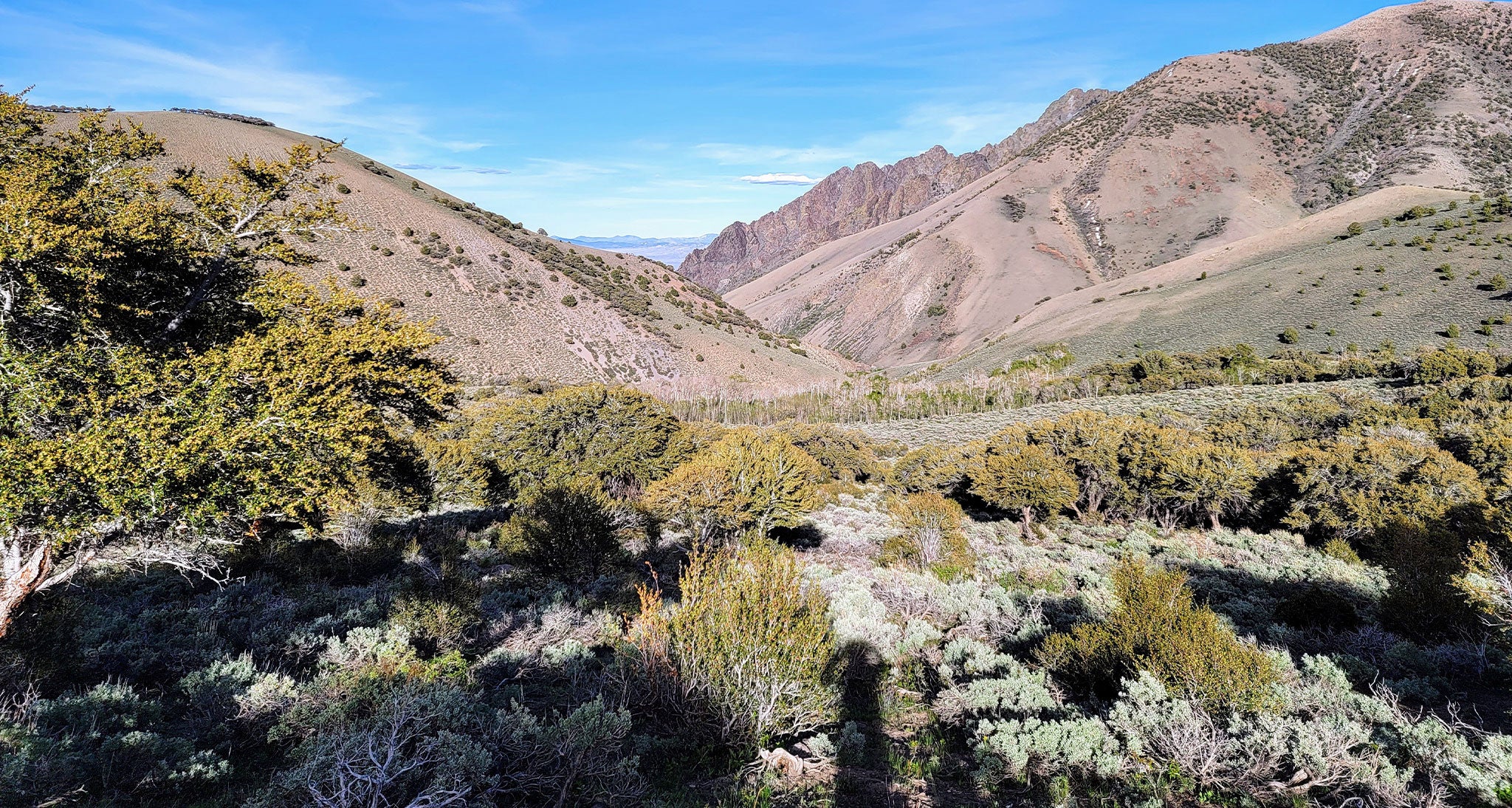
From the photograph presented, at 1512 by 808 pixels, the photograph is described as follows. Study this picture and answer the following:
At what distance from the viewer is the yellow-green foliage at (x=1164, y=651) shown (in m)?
6.29

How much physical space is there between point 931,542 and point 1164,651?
7.84m

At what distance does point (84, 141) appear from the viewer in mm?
9445

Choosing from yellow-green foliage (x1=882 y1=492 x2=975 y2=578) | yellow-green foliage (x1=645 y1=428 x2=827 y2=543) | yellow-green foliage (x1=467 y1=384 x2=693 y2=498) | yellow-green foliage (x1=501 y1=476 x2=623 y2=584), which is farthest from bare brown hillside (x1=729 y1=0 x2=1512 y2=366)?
yellow-green foliage (x1=501 y1=476 x2=623 y2=584)

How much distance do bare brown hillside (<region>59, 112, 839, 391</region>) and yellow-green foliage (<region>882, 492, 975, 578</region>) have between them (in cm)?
4417

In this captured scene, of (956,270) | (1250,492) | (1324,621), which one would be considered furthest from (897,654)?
(956,270)

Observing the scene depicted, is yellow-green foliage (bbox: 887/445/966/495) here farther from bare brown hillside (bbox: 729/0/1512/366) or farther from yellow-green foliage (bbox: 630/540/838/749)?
bare brown hillside (bbox: 729/0/1512/366)

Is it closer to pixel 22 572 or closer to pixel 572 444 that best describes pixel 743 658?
pixel 22 572

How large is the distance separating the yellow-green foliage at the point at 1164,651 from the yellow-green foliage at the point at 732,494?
7.34 m

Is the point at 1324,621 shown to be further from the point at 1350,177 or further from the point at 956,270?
the point at 1350,177

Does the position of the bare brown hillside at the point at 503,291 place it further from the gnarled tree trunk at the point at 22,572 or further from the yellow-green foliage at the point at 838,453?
the gnarled tree trunk at the point at 22,572

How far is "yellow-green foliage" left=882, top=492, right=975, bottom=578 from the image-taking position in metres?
14.1

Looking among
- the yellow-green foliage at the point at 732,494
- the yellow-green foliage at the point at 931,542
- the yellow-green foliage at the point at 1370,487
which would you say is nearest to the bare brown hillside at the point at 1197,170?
the yellow-green foliage at the point at 1370,487

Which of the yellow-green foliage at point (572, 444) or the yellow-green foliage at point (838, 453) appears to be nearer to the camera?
the yellow-green foliage at point (572, 444)

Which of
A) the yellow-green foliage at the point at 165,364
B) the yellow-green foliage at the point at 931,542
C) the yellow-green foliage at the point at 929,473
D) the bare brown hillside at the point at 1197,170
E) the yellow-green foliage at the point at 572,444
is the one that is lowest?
the yellow-green foliage at the point at 929,473
